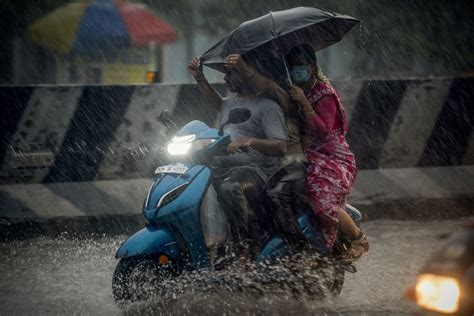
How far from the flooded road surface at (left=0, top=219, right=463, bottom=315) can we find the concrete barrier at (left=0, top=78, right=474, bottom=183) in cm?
102

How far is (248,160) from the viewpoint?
5.33m

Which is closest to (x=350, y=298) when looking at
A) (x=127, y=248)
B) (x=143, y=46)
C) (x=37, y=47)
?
(x=127, y=248)

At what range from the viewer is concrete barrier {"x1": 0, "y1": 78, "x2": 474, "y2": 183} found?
26.4ft

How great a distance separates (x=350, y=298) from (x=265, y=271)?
0.61 metres

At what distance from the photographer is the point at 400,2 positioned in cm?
2264

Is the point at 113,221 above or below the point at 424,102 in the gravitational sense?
below

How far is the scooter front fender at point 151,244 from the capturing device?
487cm

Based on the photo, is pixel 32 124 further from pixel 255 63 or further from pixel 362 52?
pixel 362 52

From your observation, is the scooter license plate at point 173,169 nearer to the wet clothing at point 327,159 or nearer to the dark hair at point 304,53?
the wet clothing at point 327,159

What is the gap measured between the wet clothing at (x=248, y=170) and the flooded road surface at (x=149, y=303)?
0.44 m

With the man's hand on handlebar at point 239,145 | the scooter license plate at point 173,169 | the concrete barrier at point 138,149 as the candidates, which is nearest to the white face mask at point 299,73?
the man's hand on handlebar at point 239,145

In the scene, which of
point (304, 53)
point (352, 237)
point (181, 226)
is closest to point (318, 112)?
→ point (304, 53)

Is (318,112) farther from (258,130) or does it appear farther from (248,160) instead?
(248,160)

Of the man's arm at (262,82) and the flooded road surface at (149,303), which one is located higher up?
the man's arm at (262,82)
